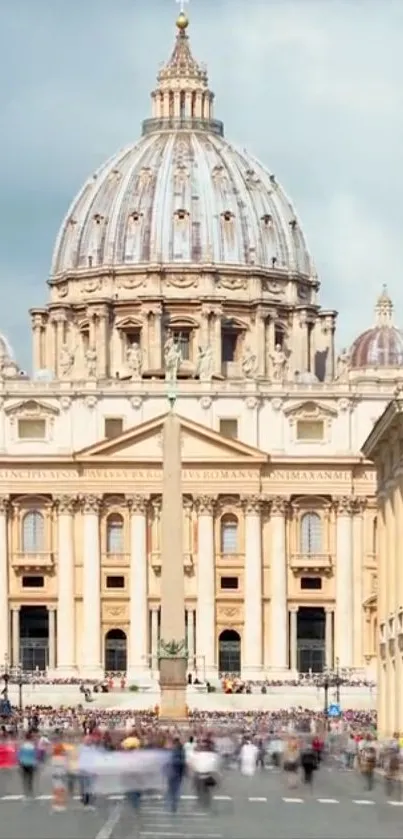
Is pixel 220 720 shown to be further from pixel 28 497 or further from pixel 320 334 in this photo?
pixel 320 334

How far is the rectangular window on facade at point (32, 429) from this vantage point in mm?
162000

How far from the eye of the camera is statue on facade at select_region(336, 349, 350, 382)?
168 meters

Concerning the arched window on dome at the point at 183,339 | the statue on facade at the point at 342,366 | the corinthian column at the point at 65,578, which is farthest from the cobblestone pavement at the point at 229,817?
the arched window on dome at the point at 183,339

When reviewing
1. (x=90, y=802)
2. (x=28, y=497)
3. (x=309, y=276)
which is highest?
(x=309, y=276)

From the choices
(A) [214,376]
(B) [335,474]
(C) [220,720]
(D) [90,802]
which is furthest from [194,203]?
(D) [90,802]

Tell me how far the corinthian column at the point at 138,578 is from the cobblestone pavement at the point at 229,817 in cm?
8786

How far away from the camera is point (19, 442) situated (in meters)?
162

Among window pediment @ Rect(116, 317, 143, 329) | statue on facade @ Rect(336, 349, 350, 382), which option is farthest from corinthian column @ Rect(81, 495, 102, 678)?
window pediment @ Rect(116, 317, 143, 329)

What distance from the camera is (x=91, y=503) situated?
6344 inches

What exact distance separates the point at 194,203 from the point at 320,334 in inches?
384

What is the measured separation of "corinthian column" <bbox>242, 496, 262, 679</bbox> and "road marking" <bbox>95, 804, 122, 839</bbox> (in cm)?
9924

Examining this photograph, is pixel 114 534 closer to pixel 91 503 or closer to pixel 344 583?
pixel 91 503

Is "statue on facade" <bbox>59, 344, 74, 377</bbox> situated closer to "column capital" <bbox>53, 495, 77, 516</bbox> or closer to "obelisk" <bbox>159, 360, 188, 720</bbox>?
"column capital" <bbox>53, 495, 77, 516</bbox>

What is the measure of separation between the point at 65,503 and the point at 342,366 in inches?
693
